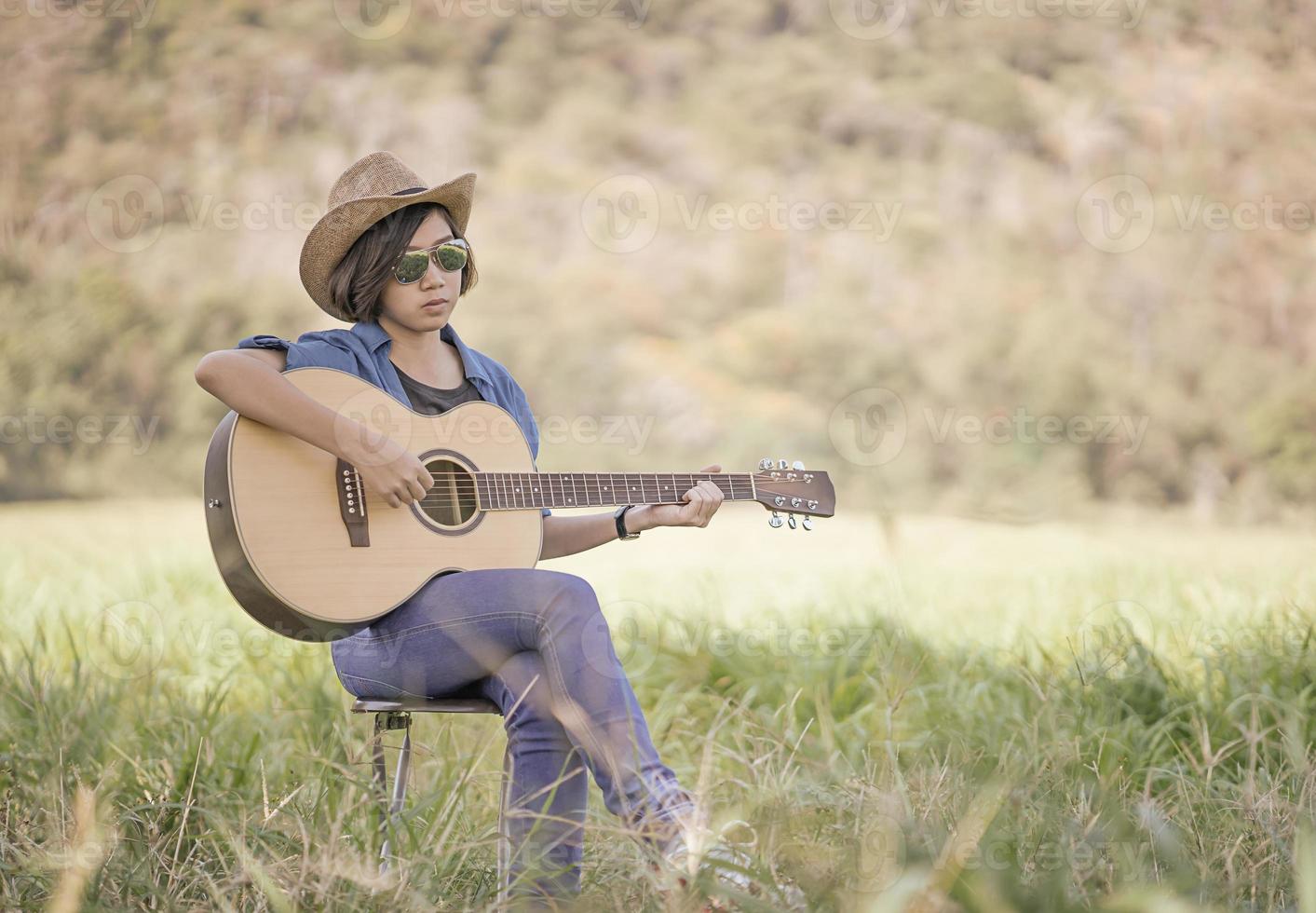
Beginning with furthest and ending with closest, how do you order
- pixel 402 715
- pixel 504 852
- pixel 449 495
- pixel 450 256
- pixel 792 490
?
pixel 792 490, pixel 450 256, pixel 449 495, pixel 402 715, pixel 504 852

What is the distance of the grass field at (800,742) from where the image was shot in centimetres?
193

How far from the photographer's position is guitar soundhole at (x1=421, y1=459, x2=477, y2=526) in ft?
8.57

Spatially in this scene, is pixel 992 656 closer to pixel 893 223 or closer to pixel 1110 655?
pixel 1110 655

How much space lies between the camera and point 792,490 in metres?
3.12

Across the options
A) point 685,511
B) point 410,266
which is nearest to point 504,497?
point 685,511

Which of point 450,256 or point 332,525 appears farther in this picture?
point 450,256

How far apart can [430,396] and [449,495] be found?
26 centimetres

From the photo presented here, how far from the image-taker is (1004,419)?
410 inches

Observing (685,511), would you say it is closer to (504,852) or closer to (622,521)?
(622,521)

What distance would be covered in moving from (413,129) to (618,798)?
9.90 m

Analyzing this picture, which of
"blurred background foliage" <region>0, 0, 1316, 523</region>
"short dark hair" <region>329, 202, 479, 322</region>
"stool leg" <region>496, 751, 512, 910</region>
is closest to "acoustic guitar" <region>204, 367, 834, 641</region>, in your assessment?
"short dark hair" <region>329, 202, 479, 322</region>

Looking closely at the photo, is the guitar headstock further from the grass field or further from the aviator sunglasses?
the aviator sunglasses

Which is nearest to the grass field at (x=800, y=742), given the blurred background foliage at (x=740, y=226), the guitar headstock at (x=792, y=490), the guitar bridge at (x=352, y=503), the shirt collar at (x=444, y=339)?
the guitar headstock at (x=792, y=490)

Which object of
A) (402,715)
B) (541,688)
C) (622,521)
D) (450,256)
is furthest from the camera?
(622,521)
